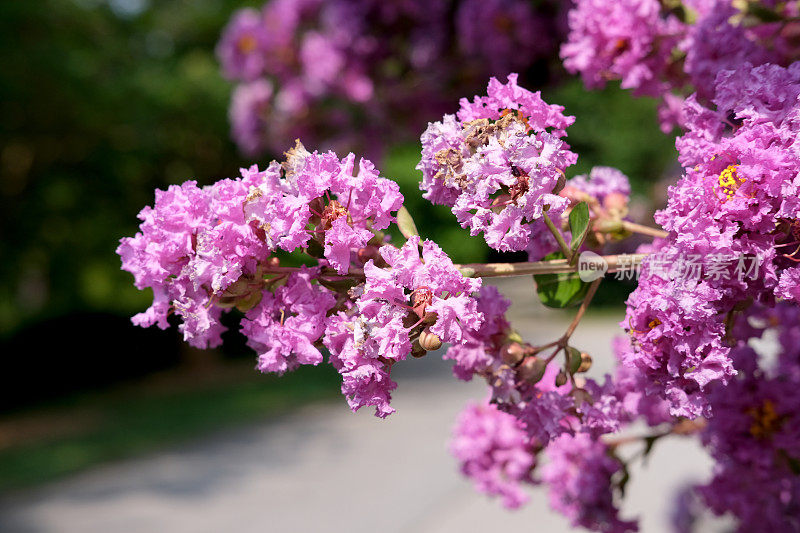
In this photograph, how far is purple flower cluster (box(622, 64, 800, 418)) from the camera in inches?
29.3

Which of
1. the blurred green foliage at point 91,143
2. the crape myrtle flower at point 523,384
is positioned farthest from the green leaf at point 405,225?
the blurred green foliage at point 91,143

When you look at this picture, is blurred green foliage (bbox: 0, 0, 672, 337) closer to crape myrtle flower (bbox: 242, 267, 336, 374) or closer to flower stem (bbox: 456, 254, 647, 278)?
flower stem (bbox: 456, 254, 647, 278)

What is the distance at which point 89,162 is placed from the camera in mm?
7230

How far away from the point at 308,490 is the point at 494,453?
12.1ft

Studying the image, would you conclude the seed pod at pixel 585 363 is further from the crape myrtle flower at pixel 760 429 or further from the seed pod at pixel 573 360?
the crape myrtle flower at pixel 760 429

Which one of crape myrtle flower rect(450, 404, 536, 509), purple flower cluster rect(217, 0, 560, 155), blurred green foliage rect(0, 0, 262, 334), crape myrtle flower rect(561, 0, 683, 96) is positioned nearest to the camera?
crape myrtle flower rect(561, 0, 683, 96)

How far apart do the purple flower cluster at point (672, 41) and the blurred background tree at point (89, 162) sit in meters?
4.09

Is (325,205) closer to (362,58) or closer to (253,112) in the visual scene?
(362,58)

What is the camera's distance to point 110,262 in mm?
7625

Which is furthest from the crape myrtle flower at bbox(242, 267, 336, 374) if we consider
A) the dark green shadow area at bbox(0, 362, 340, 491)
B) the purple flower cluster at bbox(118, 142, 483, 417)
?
the dark green shadow area at bbox(0, 362, 340, 491)

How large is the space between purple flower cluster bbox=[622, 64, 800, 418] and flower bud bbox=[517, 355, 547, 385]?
0.13 m

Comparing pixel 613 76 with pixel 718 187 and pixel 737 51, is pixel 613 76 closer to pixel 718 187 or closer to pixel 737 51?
pixel 737 51

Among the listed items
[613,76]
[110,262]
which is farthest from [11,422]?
[613,76]

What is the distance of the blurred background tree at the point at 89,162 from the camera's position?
6.06 meters
